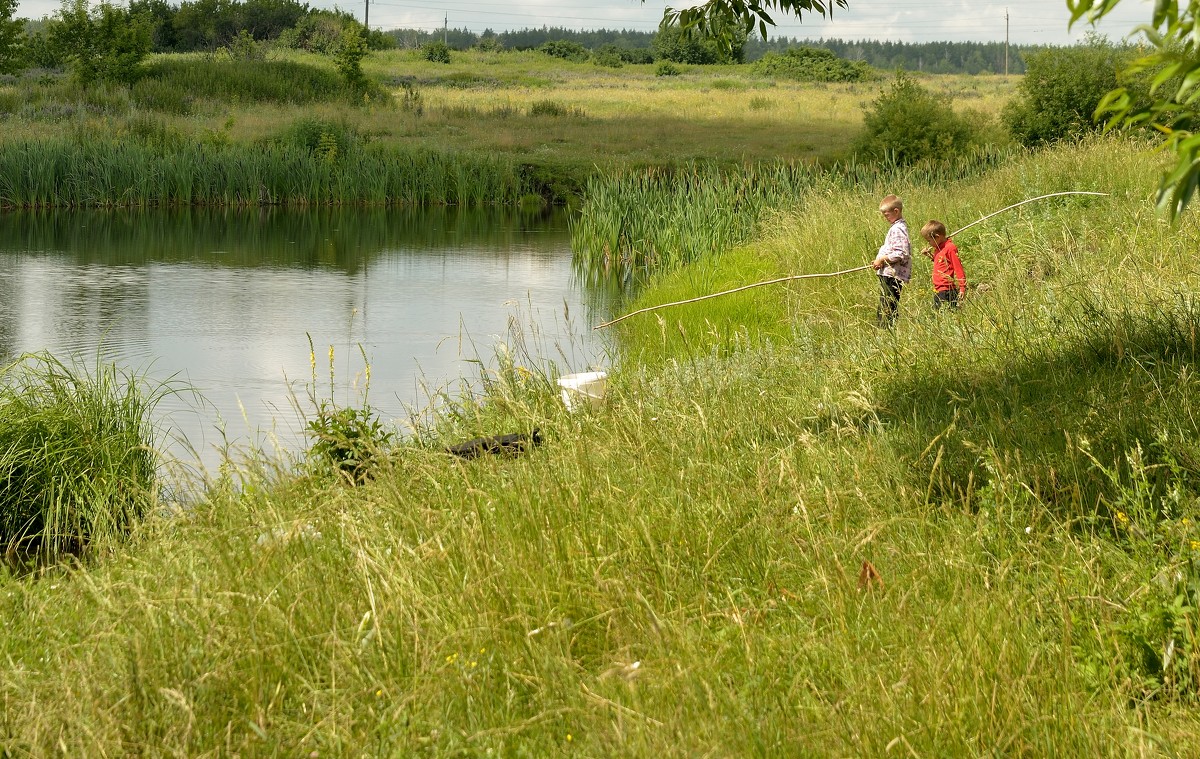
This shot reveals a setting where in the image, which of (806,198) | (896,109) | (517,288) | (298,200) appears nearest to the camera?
(806,198)

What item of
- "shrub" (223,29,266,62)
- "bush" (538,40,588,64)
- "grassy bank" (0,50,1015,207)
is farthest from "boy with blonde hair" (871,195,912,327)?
"bush" (538,40,588,64)

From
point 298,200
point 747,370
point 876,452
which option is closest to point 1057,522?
point 876,452

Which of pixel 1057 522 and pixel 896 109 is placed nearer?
pixel 1057 522

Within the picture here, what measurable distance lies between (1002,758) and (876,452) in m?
1.88

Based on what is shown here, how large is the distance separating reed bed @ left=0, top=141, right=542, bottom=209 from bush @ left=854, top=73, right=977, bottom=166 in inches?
368

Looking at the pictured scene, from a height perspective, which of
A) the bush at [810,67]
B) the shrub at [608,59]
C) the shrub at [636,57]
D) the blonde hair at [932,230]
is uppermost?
the shrub at [636,57]

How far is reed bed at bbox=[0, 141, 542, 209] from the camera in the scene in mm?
23391

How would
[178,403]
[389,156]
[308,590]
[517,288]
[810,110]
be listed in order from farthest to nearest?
1. [810,110]
2. [389,156]
3. [517,288]
4. [178,403]
5. [308,590]

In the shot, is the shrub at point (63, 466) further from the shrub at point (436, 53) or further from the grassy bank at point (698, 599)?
the shrub at point (436, 53)

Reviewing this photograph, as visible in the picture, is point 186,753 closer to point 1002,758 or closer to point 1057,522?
point 1002,758

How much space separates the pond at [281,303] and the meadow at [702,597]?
2038mm

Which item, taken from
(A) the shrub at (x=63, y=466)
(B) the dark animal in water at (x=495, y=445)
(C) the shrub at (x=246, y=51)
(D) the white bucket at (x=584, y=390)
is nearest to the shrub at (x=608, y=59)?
(C) the shrub at (x=246, y=51)

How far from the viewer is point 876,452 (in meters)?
4.16

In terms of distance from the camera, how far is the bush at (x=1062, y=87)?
19.7 metres
